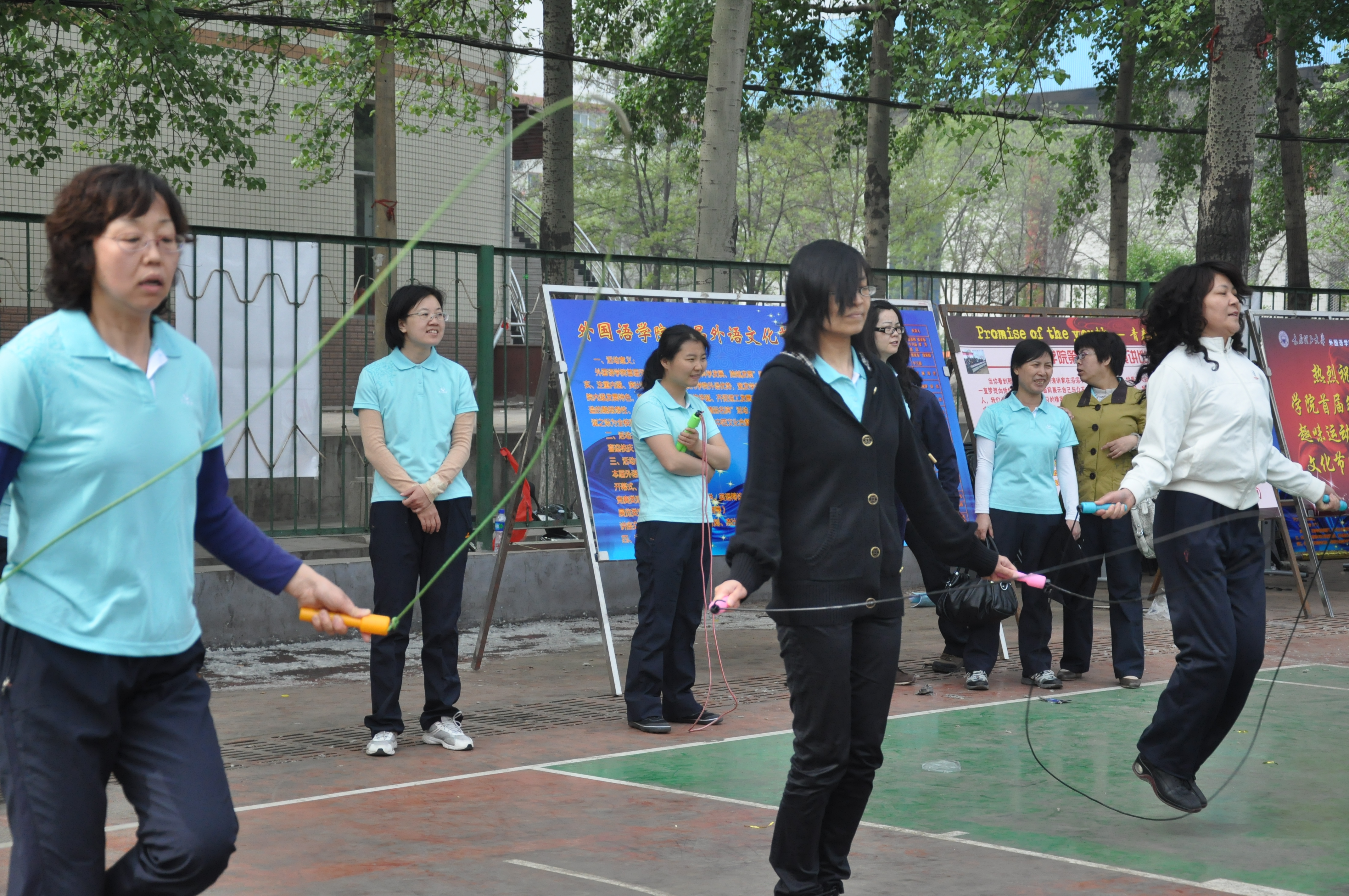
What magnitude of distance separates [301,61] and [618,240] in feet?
84.9

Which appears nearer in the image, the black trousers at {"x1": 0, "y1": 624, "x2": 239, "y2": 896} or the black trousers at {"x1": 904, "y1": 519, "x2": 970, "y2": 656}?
the black trousers at {"x1": 0, "y1": 624, "x2": 239, "y2": 896}

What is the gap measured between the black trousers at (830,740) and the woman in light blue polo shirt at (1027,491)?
3981 mm

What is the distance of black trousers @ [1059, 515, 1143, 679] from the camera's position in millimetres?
7703

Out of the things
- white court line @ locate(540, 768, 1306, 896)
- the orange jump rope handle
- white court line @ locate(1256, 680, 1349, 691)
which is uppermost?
the orange jump rope handle

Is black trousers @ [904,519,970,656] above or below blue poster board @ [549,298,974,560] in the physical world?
below

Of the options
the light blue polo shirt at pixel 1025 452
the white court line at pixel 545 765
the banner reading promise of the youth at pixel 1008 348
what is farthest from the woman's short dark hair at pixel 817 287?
the banner reading promise of the youth at pixel 1008 348

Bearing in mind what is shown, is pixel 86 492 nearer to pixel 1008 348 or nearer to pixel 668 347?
pixel 668 347

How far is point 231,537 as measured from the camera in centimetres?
304

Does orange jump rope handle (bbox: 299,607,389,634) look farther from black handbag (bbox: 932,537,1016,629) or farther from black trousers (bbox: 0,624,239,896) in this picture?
black handbag (bbox: 932,537,1016,629)

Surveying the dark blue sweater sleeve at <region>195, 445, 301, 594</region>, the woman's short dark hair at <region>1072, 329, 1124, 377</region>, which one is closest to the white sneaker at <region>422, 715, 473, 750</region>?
the dark blue sweater sleeve at <region>195, 445, 301, 594</region>

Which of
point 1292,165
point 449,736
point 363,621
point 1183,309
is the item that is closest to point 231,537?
point 363,621

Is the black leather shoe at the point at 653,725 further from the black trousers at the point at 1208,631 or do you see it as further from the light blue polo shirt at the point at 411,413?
the black trousers at the point at 1208,631

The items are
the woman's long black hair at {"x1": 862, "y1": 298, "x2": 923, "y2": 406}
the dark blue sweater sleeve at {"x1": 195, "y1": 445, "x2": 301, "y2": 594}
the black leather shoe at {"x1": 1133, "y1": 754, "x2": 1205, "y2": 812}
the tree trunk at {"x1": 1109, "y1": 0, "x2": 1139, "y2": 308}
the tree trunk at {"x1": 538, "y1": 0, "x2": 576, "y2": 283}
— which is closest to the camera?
the dark blue sweater sleeve at {"x1": 195, "y1": 445, "x2": 301, "y2": 594}

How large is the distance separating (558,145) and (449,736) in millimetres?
8345
